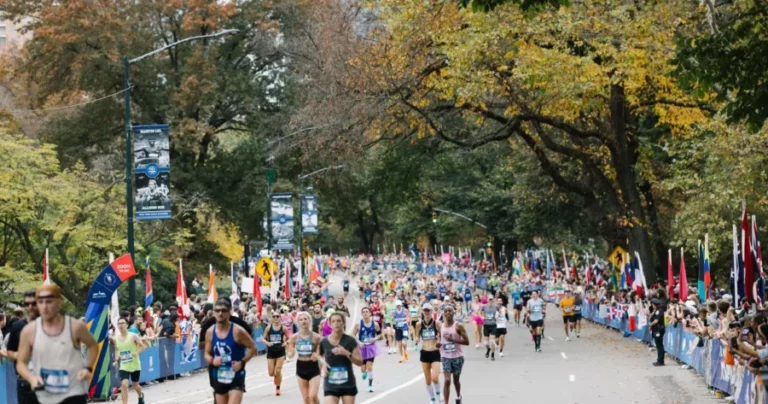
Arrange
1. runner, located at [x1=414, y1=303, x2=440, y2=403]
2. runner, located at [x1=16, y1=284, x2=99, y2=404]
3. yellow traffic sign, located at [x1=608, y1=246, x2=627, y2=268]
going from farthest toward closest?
1. yellow traffic sign, located at [x1=608, y1=246, x2=627, y2=268]
2. runner, located at [x1=414, y1=303, x2=440, y2=403]
3. runner, located at [x1=16, y1=284, x2=99, y2=404]

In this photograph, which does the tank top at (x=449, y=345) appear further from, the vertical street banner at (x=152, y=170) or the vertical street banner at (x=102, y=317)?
the vertical street banner at (x=152, y=170)

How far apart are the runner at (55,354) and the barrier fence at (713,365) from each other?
9.25m

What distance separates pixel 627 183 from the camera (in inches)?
1467

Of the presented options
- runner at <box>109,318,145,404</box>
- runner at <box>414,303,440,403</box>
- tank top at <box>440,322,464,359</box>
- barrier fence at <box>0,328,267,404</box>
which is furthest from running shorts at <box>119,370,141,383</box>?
tank top at <box>440,322,464,359</box>

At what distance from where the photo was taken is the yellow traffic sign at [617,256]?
4243cm

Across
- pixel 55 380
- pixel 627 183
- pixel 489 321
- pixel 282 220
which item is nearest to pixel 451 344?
pixel 55 380

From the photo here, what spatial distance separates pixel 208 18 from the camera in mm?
48438

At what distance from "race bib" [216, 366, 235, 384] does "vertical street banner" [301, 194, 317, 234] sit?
3718 cm

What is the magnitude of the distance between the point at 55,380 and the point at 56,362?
141 millimetres

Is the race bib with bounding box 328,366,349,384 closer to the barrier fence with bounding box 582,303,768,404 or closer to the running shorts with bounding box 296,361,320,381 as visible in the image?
the running shorts with bounding box 296,361,320,381

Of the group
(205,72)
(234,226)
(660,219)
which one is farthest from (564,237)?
(205,72)

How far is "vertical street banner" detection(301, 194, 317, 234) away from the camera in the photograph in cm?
5022

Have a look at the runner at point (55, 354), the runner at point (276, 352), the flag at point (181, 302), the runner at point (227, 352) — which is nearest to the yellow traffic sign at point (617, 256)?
the flag at point (181, 302)

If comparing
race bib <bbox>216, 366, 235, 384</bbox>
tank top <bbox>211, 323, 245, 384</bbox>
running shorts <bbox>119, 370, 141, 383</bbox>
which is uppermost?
tank top <bbox>211, 323, 245, 384</bbox>
